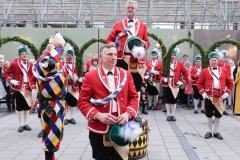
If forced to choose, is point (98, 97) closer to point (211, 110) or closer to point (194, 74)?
point (211, 110)

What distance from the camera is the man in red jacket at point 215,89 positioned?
7644 mm

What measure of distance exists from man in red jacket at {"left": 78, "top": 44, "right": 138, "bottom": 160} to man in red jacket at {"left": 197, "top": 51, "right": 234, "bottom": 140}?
13.3 feet

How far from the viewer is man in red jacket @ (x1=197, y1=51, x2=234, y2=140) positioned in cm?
764

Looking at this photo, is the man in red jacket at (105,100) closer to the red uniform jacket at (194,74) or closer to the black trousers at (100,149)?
the black trousers at (100,149)

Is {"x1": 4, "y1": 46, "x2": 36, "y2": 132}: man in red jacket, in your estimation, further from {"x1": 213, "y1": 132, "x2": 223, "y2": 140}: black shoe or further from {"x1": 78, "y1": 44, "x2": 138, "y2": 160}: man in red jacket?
{"x1": 78, "y1": 44, "x2": 138, "y2": 160}: man in red jacket

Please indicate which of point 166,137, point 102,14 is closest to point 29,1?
point 102,14

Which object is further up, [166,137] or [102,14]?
[102,14]

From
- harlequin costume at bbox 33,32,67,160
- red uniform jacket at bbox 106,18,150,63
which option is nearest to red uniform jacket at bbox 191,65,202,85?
red uniform jacket at bbox 106,18,150,63

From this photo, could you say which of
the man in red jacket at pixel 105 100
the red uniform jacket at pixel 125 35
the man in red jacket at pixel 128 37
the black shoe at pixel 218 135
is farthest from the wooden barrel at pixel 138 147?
the black shoe at pixel 218 135

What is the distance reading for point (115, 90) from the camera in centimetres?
380

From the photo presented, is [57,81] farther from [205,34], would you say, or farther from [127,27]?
[205,34]

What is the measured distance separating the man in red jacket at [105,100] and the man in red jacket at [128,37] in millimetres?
1573

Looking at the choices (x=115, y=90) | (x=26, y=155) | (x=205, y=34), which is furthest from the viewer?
(x=205, y=34)

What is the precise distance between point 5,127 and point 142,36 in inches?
200
